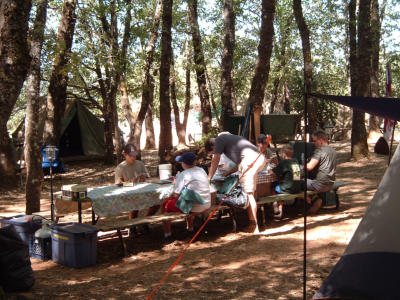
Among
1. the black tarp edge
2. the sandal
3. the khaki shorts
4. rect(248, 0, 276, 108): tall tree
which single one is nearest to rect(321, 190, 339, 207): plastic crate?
the sandal

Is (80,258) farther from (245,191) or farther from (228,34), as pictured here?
(228,34)

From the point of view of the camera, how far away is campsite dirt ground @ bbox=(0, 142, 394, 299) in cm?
444

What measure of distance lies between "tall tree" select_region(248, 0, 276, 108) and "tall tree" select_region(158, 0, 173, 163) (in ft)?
Answer: 8.64

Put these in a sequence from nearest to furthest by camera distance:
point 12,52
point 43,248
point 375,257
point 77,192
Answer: point 375,257 → point 12,52 → point 43,248 → point 77,192

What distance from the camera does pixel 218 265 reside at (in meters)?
5.31

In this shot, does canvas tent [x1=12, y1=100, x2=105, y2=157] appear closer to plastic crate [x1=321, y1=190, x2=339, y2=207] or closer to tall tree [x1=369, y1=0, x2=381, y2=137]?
tall tree [x1=369, y1=0, x2=381, y2=137]

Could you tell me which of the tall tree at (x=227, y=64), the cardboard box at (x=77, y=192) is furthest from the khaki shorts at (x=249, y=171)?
the tall tree at (x=227, y=64)

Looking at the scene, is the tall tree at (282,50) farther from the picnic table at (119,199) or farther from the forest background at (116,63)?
the picnic table at (119,199)

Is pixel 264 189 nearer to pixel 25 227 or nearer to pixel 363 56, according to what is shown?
pixel 25 227

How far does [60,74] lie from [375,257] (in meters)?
10.1

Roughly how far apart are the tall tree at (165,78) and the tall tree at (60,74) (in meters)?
2.63

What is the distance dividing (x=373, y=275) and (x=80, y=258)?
11.8 feet

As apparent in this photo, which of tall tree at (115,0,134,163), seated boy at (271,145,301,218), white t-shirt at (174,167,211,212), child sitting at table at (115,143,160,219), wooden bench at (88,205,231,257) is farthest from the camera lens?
tall tree at (115,0,134,163)

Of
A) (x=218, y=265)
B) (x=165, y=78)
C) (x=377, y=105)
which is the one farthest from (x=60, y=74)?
(x=377, y=105)
